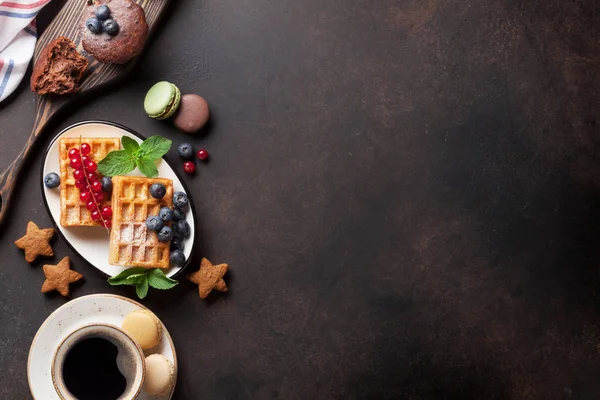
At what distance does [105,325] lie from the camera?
102 inches

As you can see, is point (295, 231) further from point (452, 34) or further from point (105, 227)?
point (452, 34)

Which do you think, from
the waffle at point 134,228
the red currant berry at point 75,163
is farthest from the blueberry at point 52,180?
the waffle at point 134,228

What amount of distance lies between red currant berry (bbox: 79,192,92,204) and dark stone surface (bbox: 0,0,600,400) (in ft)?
1.05

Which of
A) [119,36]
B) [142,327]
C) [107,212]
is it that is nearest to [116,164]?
[107,212]

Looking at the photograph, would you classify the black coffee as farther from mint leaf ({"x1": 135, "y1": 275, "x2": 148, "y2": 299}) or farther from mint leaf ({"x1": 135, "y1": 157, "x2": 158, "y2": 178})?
mint leaf ({"x1": 135, "y1": 157, "x2": 158, "y2": 178})

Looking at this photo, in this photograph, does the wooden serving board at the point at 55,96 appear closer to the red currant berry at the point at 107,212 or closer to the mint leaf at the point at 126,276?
the red currant berry at the point at 107,212

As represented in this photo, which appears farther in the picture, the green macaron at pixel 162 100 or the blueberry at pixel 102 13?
the green macaron at pixel 162 100

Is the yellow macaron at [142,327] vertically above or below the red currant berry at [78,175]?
below

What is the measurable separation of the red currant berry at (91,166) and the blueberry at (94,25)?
52 centimetres

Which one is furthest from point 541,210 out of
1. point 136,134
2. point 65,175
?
point 65,175

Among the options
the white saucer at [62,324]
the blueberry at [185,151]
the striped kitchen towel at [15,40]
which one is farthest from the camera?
the blueberry at [185,151]

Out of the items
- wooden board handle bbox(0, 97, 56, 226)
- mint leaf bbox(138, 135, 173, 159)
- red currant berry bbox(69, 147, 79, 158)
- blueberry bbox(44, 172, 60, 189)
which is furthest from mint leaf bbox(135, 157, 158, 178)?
wooden board handle bbox(0, 97, 56, 226)

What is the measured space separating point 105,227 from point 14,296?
0.54 m

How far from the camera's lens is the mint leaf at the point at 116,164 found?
2771mm
